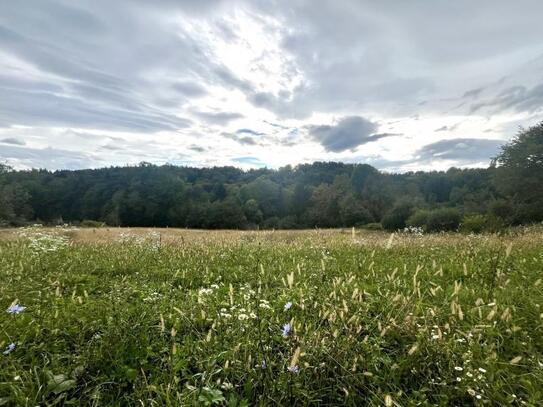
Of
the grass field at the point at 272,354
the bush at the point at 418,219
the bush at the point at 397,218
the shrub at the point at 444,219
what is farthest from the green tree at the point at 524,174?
the grass field at the point at 272,354

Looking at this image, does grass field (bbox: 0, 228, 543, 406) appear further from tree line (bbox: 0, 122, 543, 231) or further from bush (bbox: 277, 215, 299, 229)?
bush (bbox: 277, 215, 299, 229)

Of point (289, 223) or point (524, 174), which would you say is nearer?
point (524, 174)

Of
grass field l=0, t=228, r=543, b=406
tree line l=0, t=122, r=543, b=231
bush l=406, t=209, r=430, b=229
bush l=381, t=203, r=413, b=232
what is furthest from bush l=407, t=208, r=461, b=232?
grass field l=0, t=228, r=543, b=406

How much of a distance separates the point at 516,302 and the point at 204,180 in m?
118

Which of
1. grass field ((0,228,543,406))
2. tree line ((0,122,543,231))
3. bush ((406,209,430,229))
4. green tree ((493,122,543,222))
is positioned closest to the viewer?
grass field ((0,228,543,406))

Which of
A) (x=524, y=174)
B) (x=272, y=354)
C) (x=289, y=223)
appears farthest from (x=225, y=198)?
(x=272, y=354)

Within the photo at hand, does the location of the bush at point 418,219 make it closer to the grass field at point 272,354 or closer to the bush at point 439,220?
the bush at point 439,220

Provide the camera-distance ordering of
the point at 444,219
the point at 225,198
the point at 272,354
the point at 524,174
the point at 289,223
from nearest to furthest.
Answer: the point at 272,354 < the point at 524,174 < the point at 444,219 < the point at 289,223 < the point at 225,198

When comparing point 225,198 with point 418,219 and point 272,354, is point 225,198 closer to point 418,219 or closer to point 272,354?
point 418,219

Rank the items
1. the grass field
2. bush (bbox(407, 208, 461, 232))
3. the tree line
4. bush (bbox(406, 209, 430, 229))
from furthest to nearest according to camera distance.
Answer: the tree line
bush (bbox(406, 209, 430, 229))
bush (bbox(407, 208, 461, 232))
the grass field

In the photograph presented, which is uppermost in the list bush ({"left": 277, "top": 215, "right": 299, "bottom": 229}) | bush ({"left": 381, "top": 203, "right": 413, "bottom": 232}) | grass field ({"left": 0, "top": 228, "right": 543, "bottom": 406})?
grass field ({"left": 0, "top": 228, "right": 543, "bottom": 406})

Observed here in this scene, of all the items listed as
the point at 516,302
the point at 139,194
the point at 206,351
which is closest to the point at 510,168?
the point at 516,302

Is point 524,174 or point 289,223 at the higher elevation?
point 524,174

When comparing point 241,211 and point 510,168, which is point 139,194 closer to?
point 241,211
